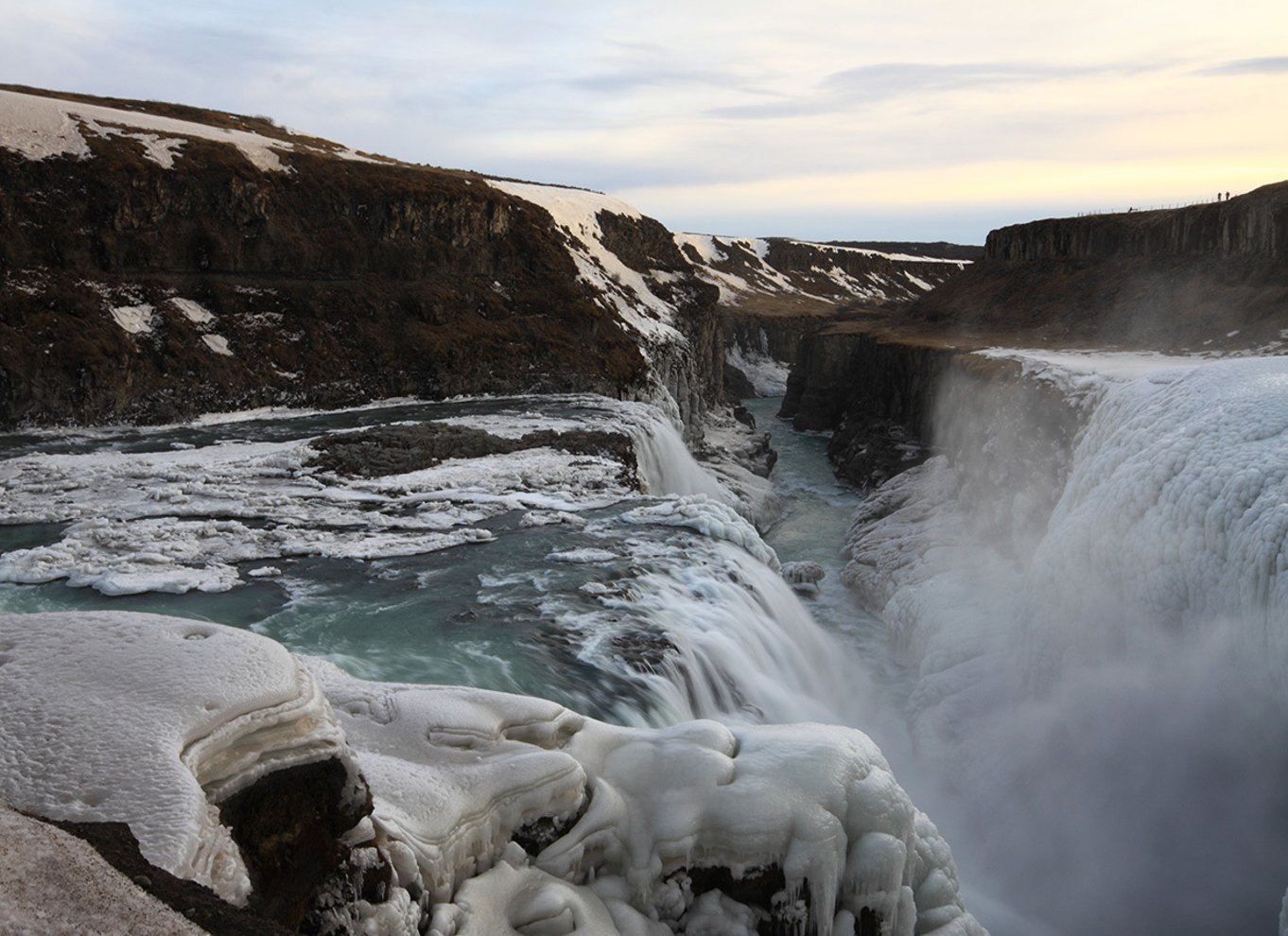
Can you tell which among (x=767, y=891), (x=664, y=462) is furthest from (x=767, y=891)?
(x=664, y=462)

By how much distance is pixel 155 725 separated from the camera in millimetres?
4410

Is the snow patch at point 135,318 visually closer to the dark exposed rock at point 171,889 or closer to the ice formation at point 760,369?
the dark exposed rock at point 171,889

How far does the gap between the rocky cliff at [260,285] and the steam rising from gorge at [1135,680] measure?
701 inches

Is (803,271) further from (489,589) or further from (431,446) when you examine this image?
(489,589)

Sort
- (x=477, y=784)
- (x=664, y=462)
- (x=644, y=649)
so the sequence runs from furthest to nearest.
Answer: (x=664, y=462) < (x=644, y=649) < (x=477, y=784)

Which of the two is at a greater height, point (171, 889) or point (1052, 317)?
point (1052, 317)

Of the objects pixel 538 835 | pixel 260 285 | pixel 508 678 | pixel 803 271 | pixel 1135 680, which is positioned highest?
pixel 803 271

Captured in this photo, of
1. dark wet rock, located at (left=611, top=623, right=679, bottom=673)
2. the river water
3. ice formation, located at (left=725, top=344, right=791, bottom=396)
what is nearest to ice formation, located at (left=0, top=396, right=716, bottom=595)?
the river water

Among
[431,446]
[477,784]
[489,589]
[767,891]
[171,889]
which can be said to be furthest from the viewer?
[431,446]

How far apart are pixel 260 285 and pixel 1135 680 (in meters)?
27.2

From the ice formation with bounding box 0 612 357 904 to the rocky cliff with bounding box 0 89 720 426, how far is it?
21557 millimetres

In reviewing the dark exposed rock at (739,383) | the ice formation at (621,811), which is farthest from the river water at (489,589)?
the dark exposed rock at (739,383)

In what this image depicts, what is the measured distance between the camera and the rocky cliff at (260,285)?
83.1 feet

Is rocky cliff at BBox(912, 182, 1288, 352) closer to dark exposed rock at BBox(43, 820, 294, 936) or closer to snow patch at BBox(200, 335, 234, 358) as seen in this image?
snow patch at BBox(200, 335, 234, 358)
